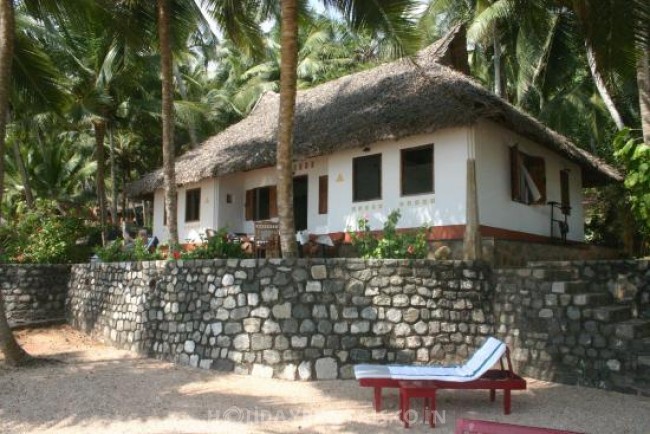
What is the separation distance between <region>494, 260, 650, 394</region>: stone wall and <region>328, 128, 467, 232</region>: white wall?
2080 mm

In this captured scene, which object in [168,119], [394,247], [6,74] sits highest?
[168,119]

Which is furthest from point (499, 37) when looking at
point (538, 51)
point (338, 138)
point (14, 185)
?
point (14, 185)

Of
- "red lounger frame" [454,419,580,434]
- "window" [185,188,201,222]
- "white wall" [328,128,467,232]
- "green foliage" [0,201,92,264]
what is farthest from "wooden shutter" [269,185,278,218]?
"red lounger frame" [454,419,580,434]

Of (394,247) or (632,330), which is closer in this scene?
(632,330)

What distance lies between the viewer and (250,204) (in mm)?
15383

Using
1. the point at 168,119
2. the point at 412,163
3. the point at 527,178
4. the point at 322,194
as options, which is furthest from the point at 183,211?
the point at 527,178

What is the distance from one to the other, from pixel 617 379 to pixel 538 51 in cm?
1223

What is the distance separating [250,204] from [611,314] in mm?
10044

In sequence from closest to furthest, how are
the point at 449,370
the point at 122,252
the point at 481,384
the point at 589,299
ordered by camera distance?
1. the point at 481,384
2. the point at 449,370
3. the point at 589,299
4. the point at 122,252

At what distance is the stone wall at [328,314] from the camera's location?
8039 millimetres

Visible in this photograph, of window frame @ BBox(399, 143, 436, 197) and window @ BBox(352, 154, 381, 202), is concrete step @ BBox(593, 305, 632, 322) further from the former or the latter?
window @ BBox(352, 154, 381, 202)

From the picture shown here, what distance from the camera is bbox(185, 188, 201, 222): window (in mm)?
16062

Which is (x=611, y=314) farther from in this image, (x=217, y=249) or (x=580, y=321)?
(x=217, y=249)

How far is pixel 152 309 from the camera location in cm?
978
